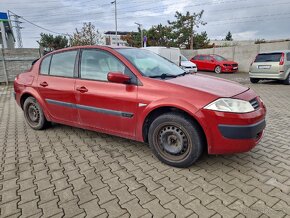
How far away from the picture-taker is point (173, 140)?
3.00 metres

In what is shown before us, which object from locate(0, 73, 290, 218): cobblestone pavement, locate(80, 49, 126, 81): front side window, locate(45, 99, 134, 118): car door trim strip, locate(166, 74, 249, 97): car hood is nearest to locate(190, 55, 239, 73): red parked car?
locate(0, 73, 290, 218): cobblestone pavement

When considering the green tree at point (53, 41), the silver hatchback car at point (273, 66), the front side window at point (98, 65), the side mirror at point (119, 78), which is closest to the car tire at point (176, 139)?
the side mirror at point (119, 78)

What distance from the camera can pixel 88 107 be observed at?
11.6 ft

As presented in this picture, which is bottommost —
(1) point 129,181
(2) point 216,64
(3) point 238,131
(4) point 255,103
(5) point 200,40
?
(1) point 129,181

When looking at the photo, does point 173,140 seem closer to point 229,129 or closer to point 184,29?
point 229,129

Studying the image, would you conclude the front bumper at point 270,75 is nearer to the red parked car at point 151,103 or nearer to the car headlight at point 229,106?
the red parked car at point 151,103

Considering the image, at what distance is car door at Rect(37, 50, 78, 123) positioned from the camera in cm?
377

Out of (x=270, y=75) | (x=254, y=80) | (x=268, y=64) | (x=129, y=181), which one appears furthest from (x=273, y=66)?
(x=129, y=181)

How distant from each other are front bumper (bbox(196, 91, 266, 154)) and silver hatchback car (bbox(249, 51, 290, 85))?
888 centimetres

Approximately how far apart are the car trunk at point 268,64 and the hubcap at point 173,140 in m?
9.29

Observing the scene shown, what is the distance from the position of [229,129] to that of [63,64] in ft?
9.66

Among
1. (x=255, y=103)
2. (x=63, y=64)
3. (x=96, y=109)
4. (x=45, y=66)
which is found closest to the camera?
(x=255, y=103)

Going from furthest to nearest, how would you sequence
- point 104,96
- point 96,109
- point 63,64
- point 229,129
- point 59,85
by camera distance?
point 63,64 → point 59,85 → point 96,109 → point 104,96 → point 229,129

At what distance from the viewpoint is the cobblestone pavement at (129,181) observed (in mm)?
2244
